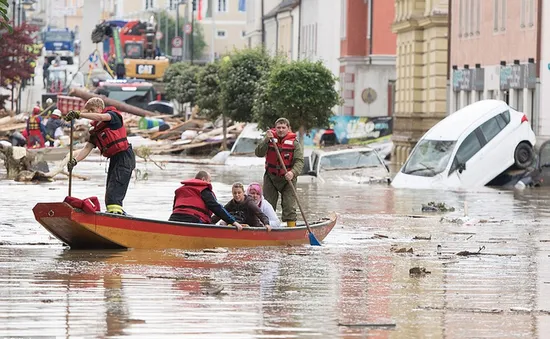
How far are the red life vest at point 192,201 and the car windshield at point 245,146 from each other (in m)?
34.7

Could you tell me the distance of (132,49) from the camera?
124 metres

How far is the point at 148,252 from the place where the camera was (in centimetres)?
1764

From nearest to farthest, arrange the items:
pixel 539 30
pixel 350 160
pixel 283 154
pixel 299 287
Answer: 1. pixel 299 287
2. pixel 283 154
3. pixel 350 160
4. pixel 539 30

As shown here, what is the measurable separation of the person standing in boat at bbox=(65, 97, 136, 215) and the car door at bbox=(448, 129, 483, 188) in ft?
69.7

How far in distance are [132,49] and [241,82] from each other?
208ft

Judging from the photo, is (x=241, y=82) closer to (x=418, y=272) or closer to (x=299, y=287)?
(x=418, y=272)

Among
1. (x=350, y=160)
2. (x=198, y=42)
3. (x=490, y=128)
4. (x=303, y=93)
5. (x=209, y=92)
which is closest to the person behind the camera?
(x=490, y=128)

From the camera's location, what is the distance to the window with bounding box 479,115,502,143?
39.1 meters

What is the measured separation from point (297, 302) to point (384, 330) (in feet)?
5.83

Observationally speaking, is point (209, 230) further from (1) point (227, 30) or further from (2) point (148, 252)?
(1) point (227, 30)

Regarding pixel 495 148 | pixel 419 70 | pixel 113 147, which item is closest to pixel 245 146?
pixel 419 70

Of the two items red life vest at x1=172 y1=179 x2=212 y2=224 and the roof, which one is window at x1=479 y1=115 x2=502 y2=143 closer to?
red life vest at x1=172 y1=179 x2=212 y2=224

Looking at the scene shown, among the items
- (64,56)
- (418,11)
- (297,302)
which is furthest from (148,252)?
(64,56)

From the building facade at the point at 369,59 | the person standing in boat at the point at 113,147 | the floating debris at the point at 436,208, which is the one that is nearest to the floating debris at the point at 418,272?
the person standing in boat at the point at 113,147
